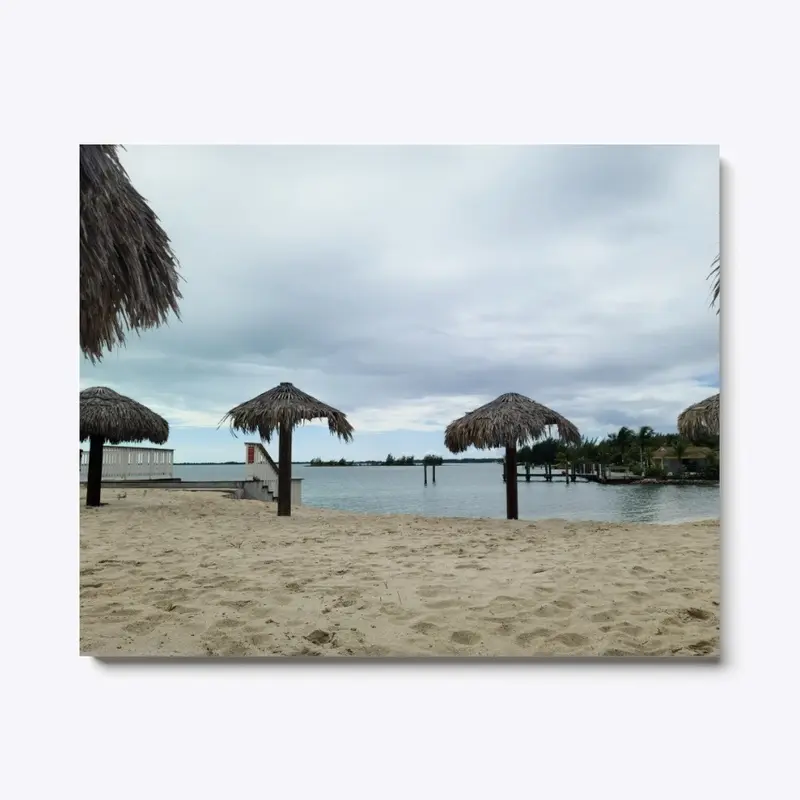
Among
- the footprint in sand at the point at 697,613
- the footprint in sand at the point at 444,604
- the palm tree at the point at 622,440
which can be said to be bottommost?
the footprint in sand at the point at 697,613

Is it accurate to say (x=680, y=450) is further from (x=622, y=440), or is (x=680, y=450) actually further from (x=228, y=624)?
(x=228, y=624)

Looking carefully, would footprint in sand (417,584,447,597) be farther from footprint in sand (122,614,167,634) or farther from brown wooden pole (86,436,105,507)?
brown wooden pole (86,436,105,507)

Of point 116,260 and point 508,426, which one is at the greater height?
point 116,260

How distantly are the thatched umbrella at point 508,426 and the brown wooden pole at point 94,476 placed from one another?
125cm

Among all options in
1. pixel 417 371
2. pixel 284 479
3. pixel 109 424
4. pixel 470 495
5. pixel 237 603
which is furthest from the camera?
pixel 284 479

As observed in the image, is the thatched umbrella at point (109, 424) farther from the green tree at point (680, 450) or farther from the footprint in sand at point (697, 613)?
the footprint in sand at point (697, 613)

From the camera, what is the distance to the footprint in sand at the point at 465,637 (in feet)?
5.67

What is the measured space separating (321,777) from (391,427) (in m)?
1.21

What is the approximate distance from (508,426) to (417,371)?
38 centimetres

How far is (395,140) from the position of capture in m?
1.87

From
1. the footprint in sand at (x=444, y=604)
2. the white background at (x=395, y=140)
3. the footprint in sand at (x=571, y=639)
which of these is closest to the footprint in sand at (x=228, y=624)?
the white background at (x=395, y=140)

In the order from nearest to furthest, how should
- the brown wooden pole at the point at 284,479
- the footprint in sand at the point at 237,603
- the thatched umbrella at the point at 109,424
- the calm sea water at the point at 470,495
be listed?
the thatched umbrella at the point at 109,424, the footprint in sand at the point at 237,603, the calm sea water at the point at 470,495, the brown wooden pole at the point at 284,479

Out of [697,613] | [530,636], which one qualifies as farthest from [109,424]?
[697,613]

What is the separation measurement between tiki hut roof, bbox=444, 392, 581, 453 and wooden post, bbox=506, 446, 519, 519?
0.33 feet
